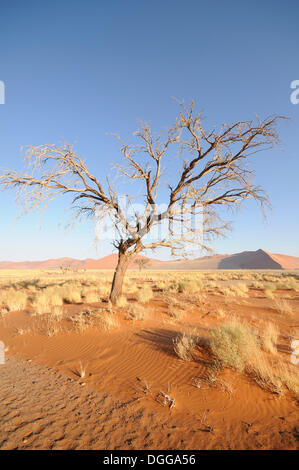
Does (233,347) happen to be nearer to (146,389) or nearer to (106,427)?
(146,389)

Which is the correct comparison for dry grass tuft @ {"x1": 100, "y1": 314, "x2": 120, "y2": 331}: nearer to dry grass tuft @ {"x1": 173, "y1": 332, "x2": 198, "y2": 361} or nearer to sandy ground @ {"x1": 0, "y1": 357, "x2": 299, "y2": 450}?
dry grass tuft @ {"x1": 173, "y1": 332, "x2": 198, "y2": 361}

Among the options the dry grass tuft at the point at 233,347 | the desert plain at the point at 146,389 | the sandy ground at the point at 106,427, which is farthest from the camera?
the dry grass tuft at the point at 233,347

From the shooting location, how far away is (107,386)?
380 cm

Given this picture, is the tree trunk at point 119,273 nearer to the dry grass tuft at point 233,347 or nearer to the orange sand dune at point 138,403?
the orange sand dune at point 138,403

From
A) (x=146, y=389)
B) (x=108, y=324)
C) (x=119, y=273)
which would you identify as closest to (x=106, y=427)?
(x=146, y=389)

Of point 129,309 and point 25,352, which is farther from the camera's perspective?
point 129,309

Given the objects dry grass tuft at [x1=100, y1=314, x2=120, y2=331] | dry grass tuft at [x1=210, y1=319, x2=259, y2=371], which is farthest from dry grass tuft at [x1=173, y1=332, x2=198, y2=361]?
dry grass tuft at [x1=100, y1=314, x2=120, y2=331]

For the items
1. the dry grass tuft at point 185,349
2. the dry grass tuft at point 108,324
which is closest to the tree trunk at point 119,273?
the dry grass tuft at point 108,324

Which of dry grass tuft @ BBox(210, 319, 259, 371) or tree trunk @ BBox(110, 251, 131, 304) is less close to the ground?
tree trunk @ BBox(110, 251, 131, 304)

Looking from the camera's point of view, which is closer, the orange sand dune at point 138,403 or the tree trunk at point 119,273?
the orange sand dune at point 138,403

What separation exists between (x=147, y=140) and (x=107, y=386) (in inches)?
331

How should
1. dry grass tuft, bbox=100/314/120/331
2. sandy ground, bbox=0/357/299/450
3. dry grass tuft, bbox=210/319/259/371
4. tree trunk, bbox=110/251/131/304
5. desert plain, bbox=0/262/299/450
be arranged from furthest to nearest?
tree trunk, bbox=110/251/131/304 < dry grass tuft, bbox=100/314/120/331 < dry grass tuft, bbox=210/319/259/371 < desert plain, bbox=0/262/299/450 < sandy ground, bbox=0/357/299/450
